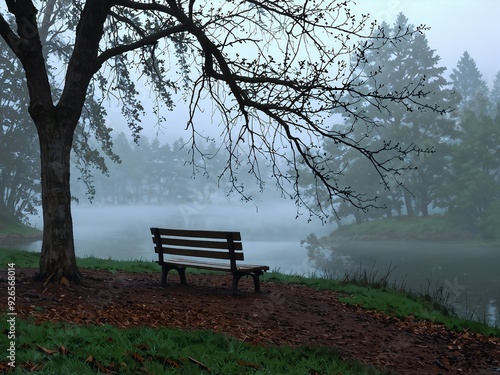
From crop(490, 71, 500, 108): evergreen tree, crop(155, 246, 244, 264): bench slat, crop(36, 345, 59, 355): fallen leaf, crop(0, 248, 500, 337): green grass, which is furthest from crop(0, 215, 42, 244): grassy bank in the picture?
crop(490, 71, 500, 108): evergreen tree

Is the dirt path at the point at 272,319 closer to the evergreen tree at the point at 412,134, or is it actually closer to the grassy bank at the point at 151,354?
the grassy bank at the point at 151,354

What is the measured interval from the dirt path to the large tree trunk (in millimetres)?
391

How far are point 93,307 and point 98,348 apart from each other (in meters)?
2.62

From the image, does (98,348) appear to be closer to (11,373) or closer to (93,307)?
(11,373)

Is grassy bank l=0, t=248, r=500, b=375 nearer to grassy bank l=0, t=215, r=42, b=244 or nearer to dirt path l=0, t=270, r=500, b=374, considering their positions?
dirt path l=0, t=270, r=500, b=374

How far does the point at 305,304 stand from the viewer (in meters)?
9.33

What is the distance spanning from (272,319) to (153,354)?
3.18 m

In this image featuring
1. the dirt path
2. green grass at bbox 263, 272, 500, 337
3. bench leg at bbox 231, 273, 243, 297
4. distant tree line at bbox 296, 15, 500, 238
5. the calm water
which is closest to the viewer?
the dirt path

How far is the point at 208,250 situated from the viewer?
30.7ft

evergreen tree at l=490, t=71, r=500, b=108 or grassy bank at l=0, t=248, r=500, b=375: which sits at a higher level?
evergreen tree at l=490, t=71, r=500, b=108

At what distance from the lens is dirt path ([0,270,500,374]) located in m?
6.50

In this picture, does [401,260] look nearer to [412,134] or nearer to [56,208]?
[412,134]

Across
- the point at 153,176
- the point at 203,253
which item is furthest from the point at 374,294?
the point at 153,176

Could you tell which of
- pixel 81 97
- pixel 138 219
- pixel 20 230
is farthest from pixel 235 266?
pixel 138 219
